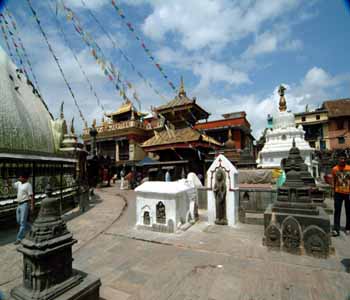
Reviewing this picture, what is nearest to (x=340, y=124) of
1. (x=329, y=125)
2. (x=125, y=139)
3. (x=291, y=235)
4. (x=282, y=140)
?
(x=329, y=125)

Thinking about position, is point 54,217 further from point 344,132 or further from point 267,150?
point 344,132

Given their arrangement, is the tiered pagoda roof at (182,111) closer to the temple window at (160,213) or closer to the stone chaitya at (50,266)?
the temple window at (160,213)

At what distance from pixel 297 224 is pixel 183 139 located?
31.4 ft

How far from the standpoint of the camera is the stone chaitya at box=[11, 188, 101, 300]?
2.35m

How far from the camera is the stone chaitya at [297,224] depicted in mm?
4133

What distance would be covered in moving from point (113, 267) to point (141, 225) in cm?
227

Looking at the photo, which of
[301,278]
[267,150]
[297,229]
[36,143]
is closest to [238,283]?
[301,278]

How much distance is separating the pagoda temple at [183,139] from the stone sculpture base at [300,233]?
866cm

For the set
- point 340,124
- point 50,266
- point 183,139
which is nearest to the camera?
point 50,266

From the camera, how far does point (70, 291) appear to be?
2.45 metres

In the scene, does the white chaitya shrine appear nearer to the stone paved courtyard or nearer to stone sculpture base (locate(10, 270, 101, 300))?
the stone paved courtyard

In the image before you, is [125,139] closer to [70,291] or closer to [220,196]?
[220,196]

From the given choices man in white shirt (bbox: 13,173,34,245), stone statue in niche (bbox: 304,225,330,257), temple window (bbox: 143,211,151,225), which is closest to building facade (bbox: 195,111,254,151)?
temple window (bbox: 143,211,151,225)

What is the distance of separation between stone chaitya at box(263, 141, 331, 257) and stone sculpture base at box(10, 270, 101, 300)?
148 inches
